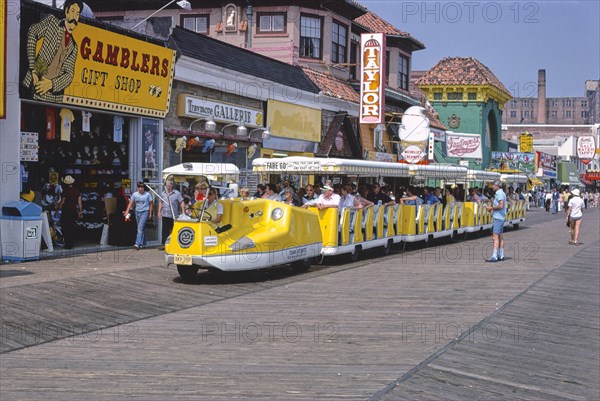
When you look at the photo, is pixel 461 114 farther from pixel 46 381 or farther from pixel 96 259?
pixel 46 381

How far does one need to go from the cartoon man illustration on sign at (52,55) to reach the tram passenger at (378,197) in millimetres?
8236

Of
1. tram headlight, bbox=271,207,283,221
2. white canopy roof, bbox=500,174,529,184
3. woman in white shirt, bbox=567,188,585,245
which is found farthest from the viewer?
white canopy roof, bbox=500,174,529,184

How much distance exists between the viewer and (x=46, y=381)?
7.44m

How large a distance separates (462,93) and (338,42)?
26.4m

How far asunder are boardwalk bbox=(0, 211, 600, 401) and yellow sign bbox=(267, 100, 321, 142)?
41.7 feet

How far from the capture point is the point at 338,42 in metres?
36.3

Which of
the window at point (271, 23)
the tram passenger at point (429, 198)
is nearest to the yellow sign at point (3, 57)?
the tram passenger at point (429, 198)

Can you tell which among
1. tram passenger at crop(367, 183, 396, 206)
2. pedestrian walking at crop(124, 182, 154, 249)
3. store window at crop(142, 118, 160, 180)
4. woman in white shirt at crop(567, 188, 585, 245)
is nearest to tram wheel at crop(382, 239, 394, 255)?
tram passenger at crop(367, 183, 396, 206)

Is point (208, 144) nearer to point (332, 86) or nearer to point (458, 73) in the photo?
point (332, 86)

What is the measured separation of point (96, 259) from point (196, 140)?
6.59m

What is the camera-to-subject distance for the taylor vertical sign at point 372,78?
1336 inches

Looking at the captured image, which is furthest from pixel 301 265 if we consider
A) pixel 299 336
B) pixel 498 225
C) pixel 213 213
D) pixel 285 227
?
pixel 299 336

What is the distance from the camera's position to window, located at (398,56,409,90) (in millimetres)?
44875

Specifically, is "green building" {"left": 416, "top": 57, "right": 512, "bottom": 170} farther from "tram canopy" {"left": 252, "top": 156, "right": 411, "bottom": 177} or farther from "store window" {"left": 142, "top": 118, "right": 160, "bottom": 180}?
"tram canopy" {"left": 252, "top": 156, "right": 411, "bottom": 177}
